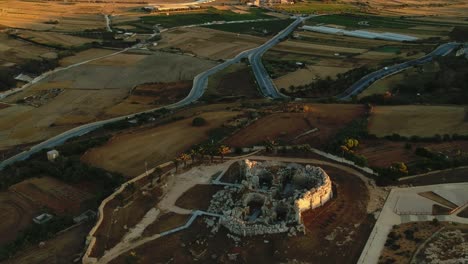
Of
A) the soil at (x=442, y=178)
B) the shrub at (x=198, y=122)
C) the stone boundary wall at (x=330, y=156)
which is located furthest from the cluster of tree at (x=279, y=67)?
the soil at (x=442, y=178)

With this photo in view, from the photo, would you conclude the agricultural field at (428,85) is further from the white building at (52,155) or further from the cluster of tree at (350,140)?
the white building at (52,155)

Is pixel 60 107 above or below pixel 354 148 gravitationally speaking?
below

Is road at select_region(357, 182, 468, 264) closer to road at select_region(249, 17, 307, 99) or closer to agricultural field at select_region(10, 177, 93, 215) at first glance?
agricultural field at select_region(10, 177, 93, 215)

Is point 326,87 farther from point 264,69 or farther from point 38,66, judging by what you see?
point 38,66

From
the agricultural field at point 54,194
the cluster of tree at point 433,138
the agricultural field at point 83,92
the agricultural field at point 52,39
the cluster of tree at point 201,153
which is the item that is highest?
the cluster of tree at point 433,138

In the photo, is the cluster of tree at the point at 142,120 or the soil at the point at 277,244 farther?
the cluster of tree at the point at 142,120

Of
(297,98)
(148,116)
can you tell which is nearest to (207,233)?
(148,116)

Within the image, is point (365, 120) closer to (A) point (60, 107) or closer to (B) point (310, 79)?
(B) point (310, 79)
